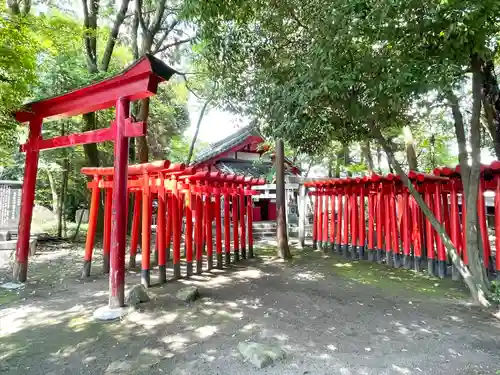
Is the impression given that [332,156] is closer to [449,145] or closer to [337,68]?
[449,145]

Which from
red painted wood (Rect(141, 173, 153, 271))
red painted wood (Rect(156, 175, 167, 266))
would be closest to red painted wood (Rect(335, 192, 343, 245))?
red painted wood (Rect(156, 175, 167, 266))

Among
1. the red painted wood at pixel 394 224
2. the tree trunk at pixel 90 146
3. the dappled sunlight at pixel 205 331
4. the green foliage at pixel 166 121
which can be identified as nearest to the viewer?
the dappled sunlight at pixel 205 331

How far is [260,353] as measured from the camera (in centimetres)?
319

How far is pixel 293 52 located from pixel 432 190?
444 cm

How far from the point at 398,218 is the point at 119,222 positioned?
6.61 metres

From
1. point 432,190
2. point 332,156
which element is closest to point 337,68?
point 432,190

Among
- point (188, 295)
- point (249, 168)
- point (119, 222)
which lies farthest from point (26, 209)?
point (249, 168)

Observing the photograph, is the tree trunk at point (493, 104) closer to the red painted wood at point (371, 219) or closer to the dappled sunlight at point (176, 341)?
the red painted wood at point (371, 219)

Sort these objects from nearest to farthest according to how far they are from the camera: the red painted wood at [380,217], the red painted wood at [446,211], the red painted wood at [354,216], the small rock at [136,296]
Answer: the small rock at [136,296]
the red painted wood at [446,211]
the red painted wood at [380,217]
the red painted wood at [354,216]

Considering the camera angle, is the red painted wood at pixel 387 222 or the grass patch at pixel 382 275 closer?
the grass patch at pixel 382 275

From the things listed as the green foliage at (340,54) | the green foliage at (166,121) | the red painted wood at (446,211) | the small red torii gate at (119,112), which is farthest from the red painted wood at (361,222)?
the green foliage at (166,121)

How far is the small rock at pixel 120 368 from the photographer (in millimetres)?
2979

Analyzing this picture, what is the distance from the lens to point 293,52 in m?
6.56

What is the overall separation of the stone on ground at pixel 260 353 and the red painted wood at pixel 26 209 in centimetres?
516
